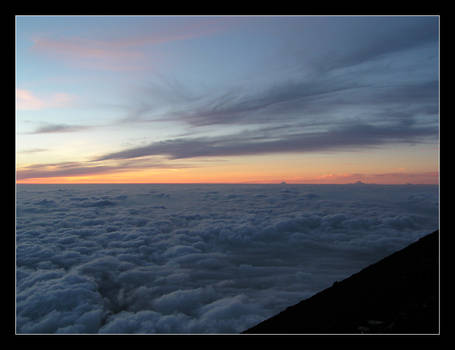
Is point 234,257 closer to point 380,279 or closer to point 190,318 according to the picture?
point 190,318

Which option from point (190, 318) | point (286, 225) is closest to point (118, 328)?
point (190, 318)

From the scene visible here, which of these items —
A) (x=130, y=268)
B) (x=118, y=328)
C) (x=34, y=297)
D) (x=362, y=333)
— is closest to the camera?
(x=362, y=333)
